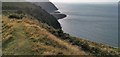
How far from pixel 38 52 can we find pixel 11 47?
16.4 feet

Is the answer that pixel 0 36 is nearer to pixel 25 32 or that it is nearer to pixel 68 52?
pixel 25 32

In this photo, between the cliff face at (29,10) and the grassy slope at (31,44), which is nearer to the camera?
the grassy slope at (31,44)

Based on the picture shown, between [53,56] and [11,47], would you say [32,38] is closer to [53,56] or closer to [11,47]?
[11,47]

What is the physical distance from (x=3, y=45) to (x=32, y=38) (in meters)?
3.94

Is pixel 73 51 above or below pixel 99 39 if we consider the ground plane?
above

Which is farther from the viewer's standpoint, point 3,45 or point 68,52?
point 3,45

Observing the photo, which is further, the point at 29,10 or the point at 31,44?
the point at 29,10

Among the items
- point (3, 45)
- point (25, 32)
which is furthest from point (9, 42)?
point (25, 32)

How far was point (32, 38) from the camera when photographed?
30.3 metres

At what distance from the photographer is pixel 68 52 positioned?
1019 inches

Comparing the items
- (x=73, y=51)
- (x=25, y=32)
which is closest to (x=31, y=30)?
(x=25, y=32)

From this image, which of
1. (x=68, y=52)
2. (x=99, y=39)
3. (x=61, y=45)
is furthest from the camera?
(x=99, y=39)

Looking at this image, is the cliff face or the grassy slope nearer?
the grassy slope

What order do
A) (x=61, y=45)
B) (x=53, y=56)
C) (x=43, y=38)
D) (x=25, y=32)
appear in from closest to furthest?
(x=53, y=56), (x=61, y=45), (x=43, y=38), (x=25, y=32)
